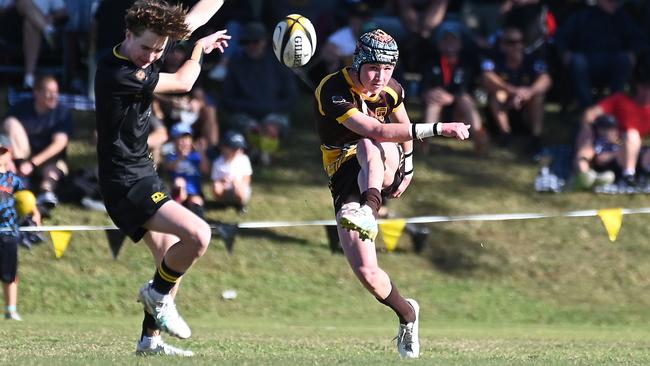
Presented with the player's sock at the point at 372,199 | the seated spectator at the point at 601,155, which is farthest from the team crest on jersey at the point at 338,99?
the seated spectator at the point at 601,155

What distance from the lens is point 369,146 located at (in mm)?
7688

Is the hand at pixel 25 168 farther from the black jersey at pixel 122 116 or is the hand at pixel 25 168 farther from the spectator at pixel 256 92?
the black jersey at pixel 122 116

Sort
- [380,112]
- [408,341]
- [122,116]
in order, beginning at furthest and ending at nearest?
[380,112]
[408,341]
[122,116]

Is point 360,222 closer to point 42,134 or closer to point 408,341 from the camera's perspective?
point 408,341

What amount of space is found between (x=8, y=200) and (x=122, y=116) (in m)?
4.72

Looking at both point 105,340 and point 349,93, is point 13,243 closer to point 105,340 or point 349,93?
point 105,340

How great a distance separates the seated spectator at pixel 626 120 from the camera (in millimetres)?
15836

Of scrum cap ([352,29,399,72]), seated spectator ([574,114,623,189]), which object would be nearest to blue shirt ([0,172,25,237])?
scrum cap ([352,29,399,72])

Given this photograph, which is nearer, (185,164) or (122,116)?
(122,116)

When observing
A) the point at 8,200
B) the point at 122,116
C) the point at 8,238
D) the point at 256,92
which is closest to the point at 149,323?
the point at 122,116

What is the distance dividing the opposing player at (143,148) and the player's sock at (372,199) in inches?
38.0

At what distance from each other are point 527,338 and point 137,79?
4.69 meters

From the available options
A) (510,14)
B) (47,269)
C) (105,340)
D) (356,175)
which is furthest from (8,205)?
(510,14)

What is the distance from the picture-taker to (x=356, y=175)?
7.86m
